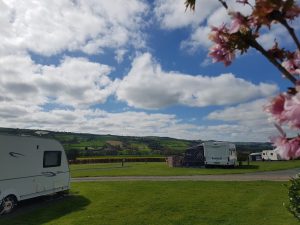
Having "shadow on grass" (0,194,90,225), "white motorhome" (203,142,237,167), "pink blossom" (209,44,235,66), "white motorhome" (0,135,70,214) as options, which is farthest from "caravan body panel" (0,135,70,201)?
"white motorhome" (203,142,237,167)

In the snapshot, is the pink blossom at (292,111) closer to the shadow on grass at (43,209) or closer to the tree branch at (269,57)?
the tree branch at (269,57)

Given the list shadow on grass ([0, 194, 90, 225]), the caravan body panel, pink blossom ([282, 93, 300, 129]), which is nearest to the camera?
pink blossom ([282, 93, 300, 129])

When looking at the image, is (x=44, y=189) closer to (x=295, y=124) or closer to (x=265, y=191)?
(x=265, y=191)

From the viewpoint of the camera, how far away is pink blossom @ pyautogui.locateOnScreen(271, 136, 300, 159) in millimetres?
1696

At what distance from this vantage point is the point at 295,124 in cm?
156

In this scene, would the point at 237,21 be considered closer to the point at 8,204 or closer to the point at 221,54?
the point at 221,54

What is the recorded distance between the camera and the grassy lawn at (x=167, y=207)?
48.5 ft

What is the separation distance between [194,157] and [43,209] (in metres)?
31.1

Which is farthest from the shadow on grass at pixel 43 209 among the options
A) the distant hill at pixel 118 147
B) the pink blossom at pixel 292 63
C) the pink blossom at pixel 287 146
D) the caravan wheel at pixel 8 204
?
the distant hill at pixel 118 147

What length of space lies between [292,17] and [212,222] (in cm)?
1338

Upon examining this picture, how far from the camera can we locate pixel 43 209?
57.8ft

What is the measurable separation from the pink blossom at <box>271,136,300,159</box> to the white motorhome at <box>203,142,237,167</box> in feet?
141

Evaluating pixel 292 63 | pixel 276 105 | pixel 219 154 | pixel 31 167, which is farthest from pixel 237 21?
pixel 219 154

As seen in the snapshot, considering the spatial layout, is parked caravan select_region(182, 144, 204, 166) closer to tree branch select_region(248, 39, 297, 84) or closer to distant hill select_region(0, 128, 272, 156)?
distant hill select_region(0, 128, 272, 156)
